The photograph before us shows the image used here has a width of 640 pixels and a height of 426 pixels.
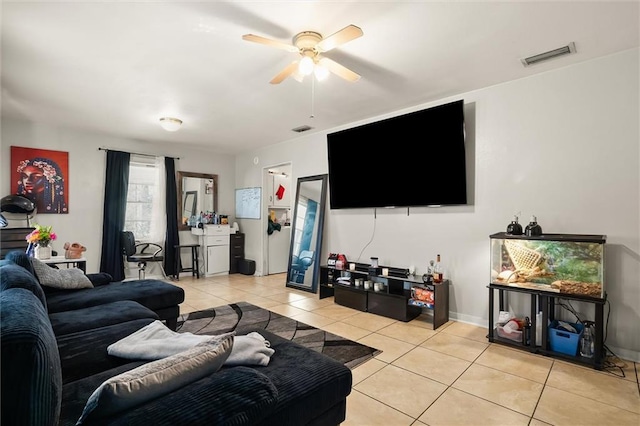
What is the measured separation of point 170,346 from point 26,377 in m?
0.79

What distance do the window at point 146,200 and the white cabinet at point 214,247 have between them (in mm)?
698

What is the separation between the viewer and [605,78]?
278 cm

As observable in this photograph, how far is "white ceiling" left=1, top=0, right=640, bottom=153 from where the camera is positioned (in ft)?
7.09

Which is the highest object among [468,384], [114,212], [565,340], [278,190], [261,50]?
[261,50]

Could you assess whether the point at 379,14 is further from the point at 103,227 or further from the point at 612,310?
the point at 103,227

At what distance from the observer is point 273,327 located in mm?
3469

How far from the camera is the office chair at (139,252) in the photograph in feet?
17.2

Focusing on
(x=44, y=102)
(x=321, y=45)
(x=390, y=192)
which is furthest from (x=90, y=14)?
(x=390, y=192)

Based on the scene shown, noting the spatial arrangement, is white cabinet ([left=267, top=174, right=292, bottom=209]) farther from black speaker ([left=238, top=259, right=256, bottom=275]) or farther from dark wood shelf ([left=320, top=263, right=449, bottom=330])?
dark wood shelf ([left=320, top=263, right=449, bottom=330])

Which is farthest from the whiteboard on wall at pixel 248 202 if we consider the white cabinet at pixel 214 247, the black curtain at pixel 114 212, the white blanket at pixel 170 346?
the white blanket at pixel 170 346

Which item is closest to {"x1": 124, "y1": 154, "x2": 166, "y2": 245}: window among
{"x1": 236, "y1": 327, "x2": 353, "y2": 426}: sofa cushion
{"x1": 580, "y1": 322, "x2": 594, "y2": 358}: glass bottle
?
{"x1": 236, "y1": 327, "x2": 353, "y2": 426}: sofa cushion

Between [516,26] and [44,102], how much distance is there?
5.04 meters

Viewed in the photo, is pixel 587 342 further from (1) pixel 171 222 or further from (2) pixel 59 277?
(1) pixel 171 222

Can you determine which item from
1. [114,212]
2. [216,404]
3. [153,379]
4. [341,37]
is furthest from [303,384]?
[114,212]
